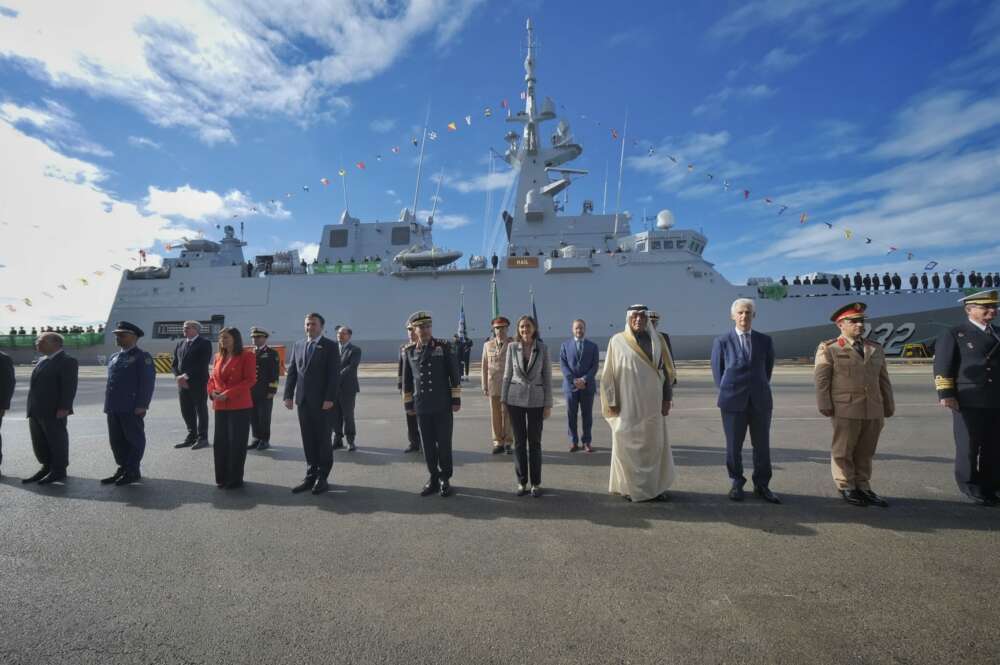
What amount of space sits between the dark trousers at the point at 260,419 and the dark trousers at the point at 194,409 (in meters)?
0.71

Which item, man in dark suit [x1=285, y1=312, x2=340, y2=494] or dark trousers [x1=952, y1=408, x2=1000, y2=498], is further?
man in dark suit [x1=285, y1=312, x2=340, y2=494]

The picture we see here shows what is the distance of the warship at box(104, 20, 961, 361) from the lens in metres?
21.9

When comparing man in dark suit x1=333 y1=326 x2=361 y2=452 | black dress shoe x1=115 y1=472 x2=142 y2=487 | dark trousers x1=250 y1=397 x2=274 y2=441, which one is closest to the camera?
black dress shoe x1=115 y1=472 x2=142 y2=487

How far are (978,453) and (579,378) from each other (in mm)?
3786

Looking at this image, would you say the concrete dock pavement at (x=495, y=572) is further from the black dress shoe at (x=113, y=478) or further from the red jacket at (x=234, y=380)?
the red jacket at (x=234, y=380)

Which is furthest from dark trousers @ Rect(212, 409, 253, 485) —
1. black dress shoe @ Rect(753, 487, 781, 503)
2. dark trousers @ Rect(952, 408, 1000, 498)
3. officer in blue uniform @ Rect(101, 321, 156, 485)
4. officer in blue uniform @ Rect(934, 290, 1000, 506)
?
dark trousers @ Rect(952, 408, 1000, 498)

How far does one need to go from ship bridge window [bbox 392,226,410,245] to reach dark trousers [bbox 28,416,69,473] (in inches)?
915

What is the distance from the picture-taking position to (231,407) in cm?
440

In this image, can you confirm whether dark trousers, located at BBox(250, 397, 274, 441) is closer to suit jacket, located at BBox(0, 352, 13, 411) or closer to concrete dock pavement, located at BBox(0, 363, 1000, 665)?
concrete dock pavement, located at BBox(0, 363, 1000, 665)

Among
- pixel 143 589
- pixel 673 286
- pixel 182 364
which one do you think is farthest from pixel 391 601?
pixel 673 286

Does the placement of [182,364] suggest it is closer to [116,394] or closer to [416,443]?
[116,394]

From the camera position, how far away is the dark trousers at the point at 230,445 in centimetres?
435

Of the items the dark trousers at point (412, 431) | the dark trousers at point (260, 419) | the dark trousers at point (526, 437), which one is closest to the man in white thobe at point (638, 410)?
the dark trousers at point (526, 437)

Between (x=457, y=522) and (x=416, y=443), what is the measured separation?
2812mm
